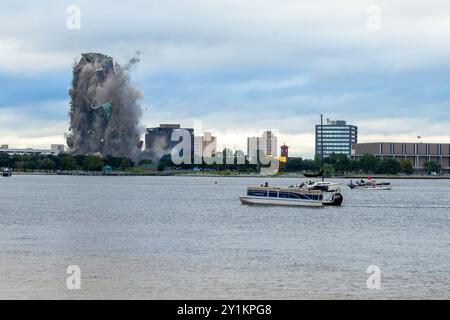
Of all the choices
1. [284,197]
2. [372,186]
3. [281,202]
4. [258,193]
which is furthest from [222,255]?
[372,186]

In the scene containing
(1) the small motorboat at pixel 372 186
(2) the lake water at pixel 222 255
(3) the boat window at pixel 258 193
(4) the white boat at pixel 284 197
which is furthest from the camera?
(1) the small motorboat at pixel 372 186

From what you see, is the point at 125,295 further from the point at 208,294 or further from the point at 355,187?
the point at 355,187

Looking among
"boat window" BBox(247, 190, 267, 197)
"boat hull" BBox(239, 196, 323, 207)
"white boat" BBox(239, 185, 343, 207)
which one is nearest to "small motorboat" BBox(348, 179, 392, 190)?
"white boat" BBox(239, 185, 343, 207)

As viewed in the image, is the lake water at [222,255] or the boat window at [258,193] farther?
the boat window at [258,193]

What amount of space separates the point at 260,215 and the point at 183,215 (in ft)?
28.2

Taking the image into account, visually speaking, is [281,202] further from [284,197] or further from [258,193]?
[258,193]

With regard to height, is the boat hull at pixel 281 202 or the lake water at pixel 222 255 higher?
the boat hull at pixel 281 202

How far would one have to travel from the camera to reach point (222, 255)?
52.3 metres

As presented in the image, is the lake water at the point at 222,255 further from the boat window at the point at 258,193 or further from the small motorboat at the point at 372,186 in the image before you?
the small motorboat at the point at 372,186

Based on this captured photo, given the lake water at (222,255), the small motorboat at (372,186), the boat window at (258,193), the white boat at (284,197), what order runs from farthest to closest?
1. the small motorboat at (372,186)
2. the boat window at (258,193)
3. the white boat at (284,197)
4. the lake water at (222,255)

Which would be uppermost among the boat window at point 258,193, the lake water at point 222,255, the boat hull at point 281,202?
the boat window at point 258,193

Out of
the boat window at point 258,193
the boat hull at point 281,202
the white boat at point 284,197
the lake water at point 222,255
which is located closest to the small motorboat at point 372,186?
the white boat at point 284,197

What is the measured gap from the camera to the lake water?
39188mm

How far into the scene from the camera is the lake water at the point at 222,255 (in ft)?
129
